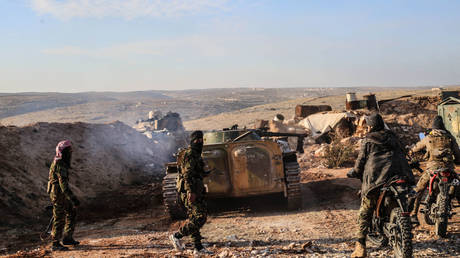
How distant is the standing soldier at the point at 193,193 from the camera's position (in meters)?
5.54

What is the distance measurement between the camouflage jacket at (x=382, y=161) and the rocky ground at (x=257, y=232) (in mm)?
979

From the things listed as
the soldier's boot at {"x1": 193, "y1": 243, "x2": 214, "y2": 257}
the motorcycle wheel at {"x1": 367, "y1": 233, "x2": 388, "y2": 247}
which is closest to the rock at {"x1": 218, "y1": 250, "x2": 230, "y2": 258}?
the soldier's boot at {"x1": 193, "y1": 243, "x2": 214, "y2": 257}

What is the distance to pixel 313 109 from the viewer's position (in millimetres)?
22203

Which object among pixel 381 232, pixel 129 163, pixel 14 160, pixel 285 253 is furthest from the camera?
pixel 129 163

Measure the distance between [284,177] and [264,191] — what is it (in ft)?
1.57

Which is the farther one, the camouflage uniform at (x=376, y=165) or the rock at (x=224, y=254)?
the rock at (x=224, y=254)

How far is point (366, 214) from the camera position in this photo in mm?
4742

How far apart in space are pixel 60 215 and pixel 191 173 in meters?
2.25

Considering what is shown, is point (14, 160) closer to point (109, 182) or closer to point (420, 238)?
point (109, 182)

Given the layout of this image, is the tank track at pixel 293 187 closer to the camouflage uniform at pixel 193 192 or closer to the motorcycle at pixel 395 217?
the camouflage uniform at pixel 193 192

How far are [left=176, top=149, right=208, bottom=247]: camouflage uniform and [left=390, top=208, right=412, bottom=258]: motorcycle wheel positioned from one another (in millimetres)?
2421

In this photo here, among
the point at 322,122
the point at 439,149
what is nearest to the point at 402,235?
the point at 439,149

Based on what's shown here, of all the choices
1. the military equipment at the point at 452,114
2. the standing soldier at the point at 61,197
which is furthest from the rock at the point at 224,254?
the military equipment at the point at 452,114

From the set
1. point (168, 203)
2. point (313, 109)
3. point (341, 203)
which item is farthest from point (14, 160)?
point (313, 109)
